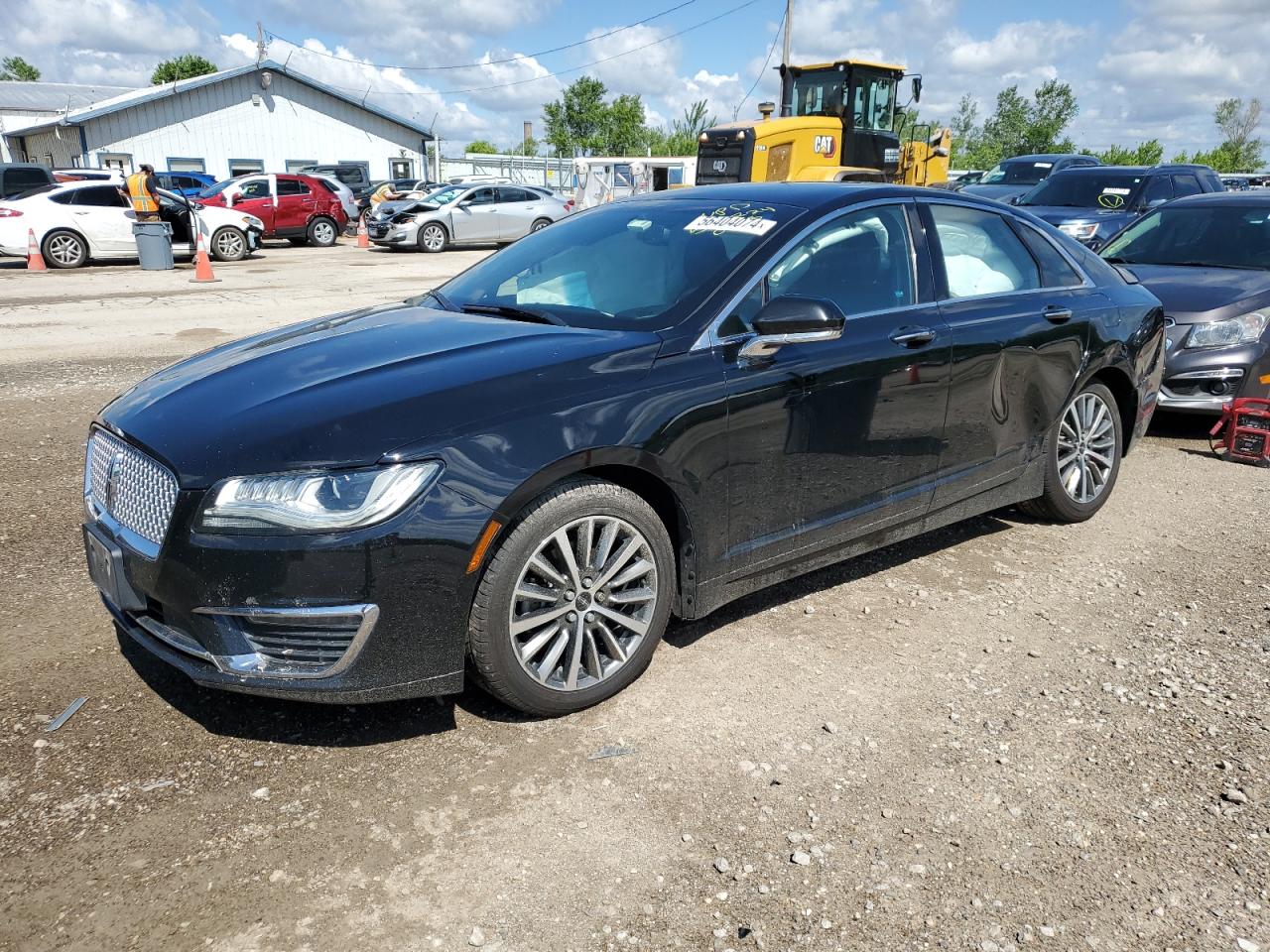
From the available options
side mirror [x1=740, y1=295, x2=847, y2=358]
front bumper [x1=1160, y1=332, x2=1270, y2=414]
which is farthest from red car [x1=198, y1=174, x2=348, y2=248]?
side mirror [x1=740, y1=295, x2=847, y2=358]

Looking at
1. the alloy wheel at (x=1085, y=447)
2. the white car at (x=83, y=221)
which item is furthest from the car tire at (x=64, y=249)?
the alloy wheel at (x=1085, y=447)

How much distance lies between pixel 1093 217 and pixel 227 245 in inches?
638

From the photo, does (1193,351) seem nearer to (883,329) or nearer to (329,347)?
(883,329)

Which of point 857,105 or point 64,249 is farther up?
point 857,105

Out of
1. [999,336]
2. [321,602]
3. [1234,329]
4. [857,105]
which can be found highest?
[857,105]

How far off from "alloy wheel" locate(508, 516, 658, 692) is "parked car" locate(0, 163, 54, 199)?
21.9 m

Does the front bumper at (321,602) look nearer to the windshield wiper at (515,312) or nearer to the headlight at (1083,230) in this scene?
the windshield wiper at (515,312)

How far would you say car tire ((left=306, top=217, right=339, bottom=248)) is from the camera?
80.5ft

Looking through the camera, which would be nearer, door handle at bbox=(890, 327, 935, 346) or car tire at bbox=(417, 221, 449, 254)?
door handle at bbox=(890, 327, 935, 346)

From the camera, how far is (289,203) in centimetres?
2386

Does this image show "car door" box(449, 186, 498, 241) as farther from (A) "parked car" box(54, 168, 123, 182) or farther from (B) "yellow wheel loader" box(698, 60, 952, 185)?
(B) "yellow wheel loader" box(698, 60, 952, 185)

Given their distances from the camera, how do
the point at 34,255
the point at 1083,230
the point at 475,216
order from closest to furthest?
the point at 1083,230, the point at 34,255, the point at 475,216

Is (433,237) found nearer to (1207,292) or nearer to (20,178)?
(20,178)

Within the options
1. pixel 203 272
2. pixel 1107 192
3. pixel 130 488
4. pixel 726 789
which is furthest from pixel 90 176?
pixel 726 789
